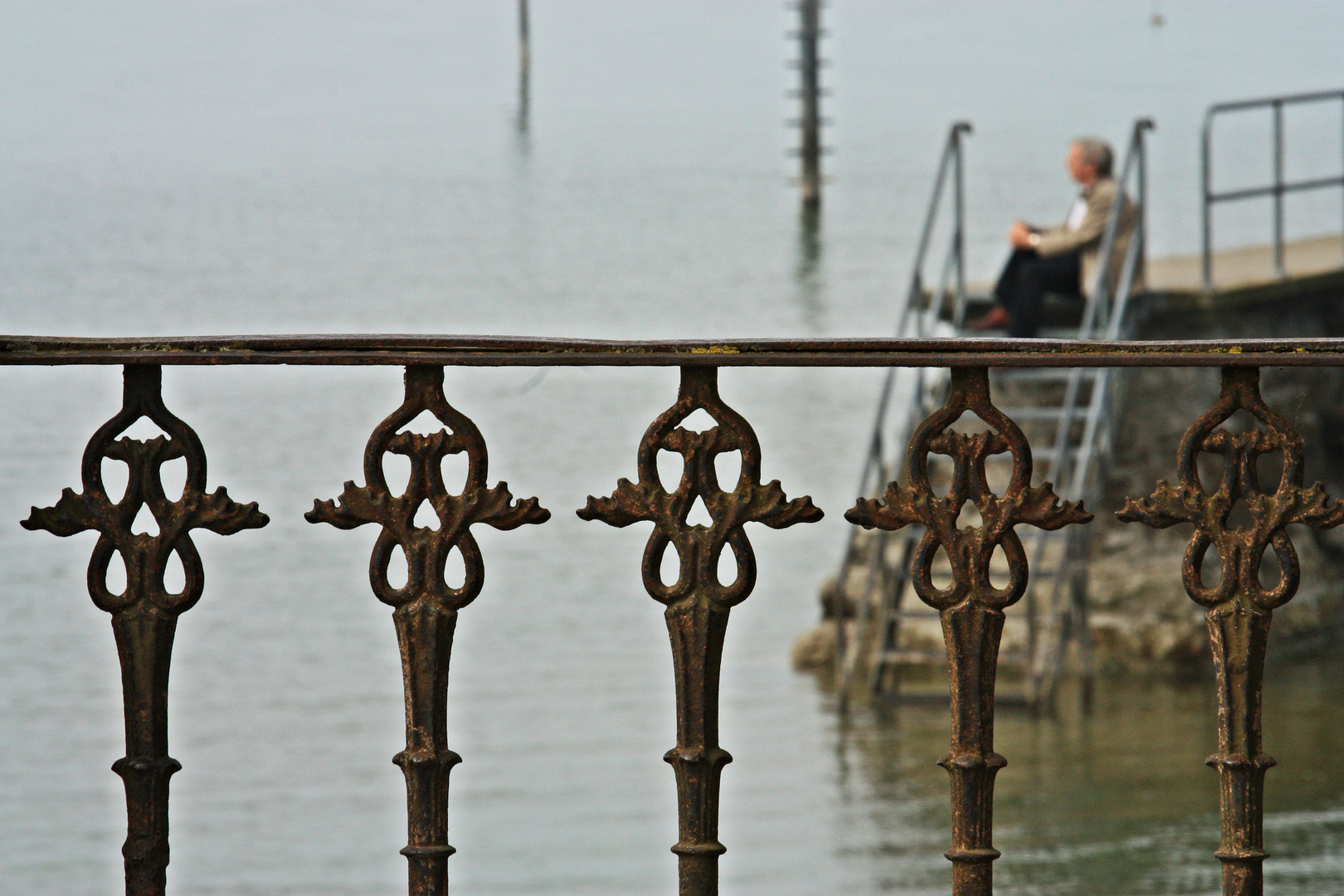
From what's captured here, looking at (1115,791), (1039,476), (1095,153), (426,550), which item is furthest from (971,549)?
(1039,476)

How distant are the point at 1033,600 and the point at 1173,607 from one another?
1291 mm

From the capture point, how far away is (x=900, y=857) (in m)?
7.98

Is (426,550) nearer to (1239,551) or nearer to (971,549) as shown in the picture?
(971,549)

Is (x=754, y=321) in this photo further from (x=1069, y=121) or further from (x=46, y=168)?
(x=46, y=168)

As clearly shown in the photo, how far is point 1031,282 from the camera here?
1045 centimetres

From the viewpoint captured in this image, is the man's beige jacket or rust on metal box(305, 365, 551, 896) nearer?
rust on metal box(305, 365, 551, 896)

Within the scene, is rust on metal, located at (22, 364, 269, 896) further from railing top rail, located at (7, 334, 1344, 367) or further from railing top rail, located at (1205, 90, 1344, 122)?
railing top rail, located at (1205, 90, 1344, 122)

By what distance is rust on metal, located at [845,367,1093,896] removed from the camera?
2.15 m

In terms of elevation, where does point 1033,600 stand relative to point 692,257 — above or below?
below

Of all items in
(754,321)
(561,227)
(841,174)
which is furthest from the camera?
(841,174)

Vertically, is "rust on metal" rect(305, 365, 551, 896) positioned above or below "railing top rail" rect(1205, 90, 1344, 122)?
below

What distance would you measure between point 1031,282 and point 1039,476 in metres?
1.31

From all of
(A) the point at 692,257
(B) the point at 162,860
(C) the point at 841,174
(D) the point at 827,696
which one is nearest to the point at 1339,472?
(D) the point at 827,696

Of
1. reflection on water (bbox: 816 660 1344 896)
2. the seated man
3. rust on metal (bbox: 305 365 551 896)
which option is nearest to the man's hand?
the seated man
